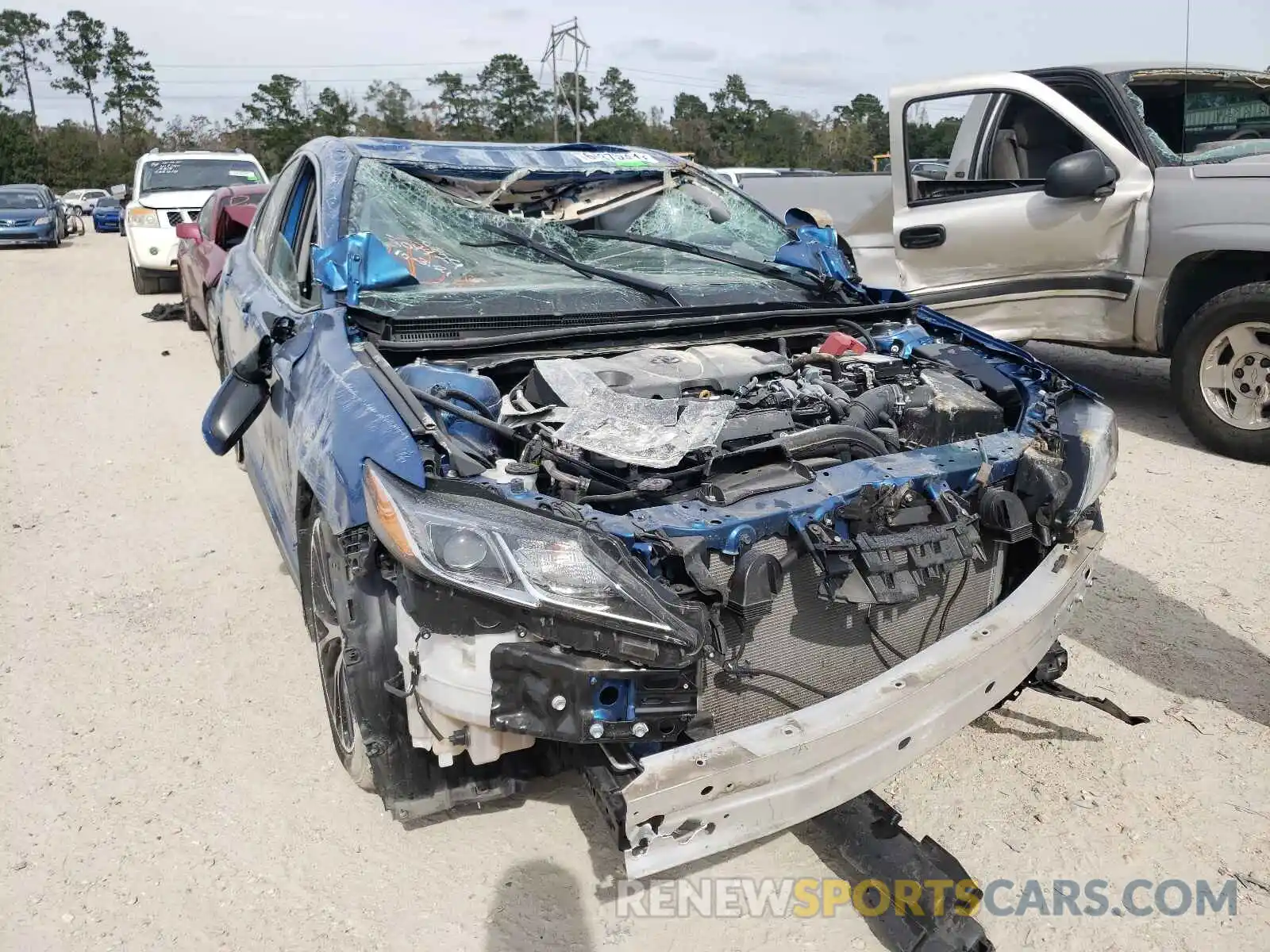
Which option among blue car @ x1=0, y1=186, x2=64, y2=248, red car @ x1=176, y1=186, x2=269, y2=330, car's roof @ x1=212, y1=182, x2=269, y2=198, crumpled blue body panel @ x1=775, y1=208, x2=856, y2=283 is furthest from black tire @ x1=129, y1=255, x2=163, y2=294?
crumpled blue body panel @ x1=775, y1=208, x2=856, y2=283

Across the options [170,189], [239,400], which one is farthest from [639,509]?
[170,189]

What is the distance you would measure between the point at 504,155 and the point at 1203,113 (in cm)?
451

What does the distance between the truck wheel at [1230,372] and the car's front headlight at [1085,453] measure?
2.85 metres

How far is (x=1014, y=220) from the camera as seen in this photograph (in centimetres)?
577

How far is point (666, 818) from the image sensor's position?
1873 millimetres

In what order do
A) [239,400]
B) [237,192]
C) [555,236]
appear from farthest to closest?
[237,192], [555,236], [239,400]

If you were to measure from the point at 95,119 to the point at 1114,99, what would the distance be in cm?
6812

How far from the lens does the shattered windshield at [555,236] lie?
3170mm

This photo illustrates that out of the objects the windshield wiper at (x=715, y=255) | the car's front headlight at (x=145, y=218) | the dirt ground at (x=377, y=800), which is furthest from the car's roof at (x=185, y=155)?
the windshield wiper at (x=715, y=255)

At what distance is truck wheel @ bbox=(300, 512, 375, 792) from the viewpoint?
2.43 m

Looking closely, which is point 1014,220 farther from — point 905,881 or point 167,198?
point 167,198

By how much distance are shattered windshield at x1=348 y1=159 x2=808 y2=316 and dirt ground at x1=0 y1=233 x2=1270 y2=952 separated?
147 centimetres

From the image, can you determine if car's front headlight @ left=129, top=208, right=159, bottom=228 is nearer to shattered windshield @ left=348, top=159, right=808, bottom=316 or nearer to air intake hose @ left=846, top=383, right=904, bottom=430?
shattered windshield @ left=348, top=159, right=808, bottom=316

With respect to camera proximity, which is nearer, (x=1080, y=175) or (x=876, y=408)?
(x=876, y=408)
